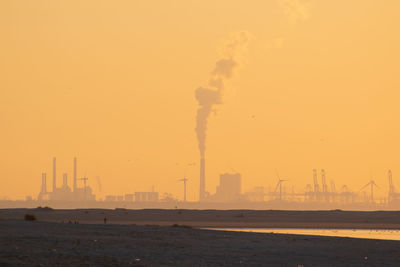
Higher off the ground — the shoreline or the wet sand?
the shoreline

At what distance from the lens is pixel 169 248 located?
152 feet

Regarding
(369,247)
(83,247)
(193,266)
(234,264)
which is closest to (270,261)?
(234,264)

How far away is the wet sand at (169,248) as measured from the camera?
38125mm

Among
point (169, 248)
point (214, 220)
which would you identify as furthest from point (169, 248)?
point (214, 220)

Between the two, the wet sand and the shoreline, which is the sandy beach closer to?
the wet sand

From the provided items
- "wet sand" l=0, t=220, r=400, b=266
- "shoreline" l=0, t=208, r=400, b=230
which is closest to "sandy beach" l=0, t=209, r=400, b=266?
"wet sand" l=0, t=220, r=400, b=266

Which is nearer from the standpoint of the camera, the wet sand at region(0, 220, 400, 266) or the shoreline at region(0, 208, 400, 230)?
→ the wet sand at region(0, 220, 400, 266)

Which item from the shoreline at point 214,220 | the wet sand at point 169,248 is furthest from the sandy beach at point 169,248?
the shoreline at point 214,220

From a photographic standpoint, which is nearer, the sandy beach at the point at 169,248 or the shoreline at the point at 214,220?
the sandy beach at the point at 169,248

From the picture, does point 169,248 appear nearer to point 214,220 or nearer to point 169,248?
point 169,248

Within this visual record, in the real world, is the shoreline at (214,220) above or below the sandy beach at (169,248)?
above

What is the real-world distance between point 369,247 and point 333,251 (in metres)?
4.55

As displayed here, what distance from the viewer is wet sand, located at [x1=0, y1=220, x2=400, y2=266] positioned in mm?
38125

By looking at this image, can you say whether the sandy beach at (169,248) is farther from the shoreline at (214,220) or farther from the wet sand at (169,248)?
the shoreline at (214,220)
